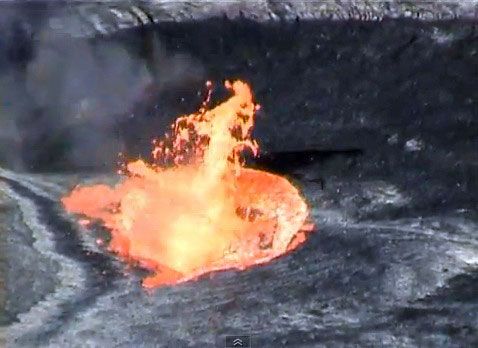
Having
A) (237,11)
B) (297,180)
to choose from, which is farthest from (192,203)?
(237,11)

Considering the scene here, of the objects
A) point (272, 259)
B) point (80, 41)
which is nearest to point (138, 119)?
point (80, 41)

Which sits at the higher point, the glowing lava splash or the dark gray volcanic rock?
the dark gray volcanic rock

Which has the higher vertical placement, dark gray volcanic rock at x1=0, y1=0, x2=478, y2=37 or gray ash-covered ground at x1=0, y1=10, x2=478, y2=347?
dark gray volcanic rock at x1=0, y1=0, x2=478, y2=37

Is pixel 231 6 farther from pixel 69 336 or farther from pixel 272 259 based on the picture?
pixel 69 336

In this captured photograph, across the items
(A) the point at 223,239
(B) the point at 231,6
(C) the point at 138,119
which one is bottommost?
(A) the point at 223,239
